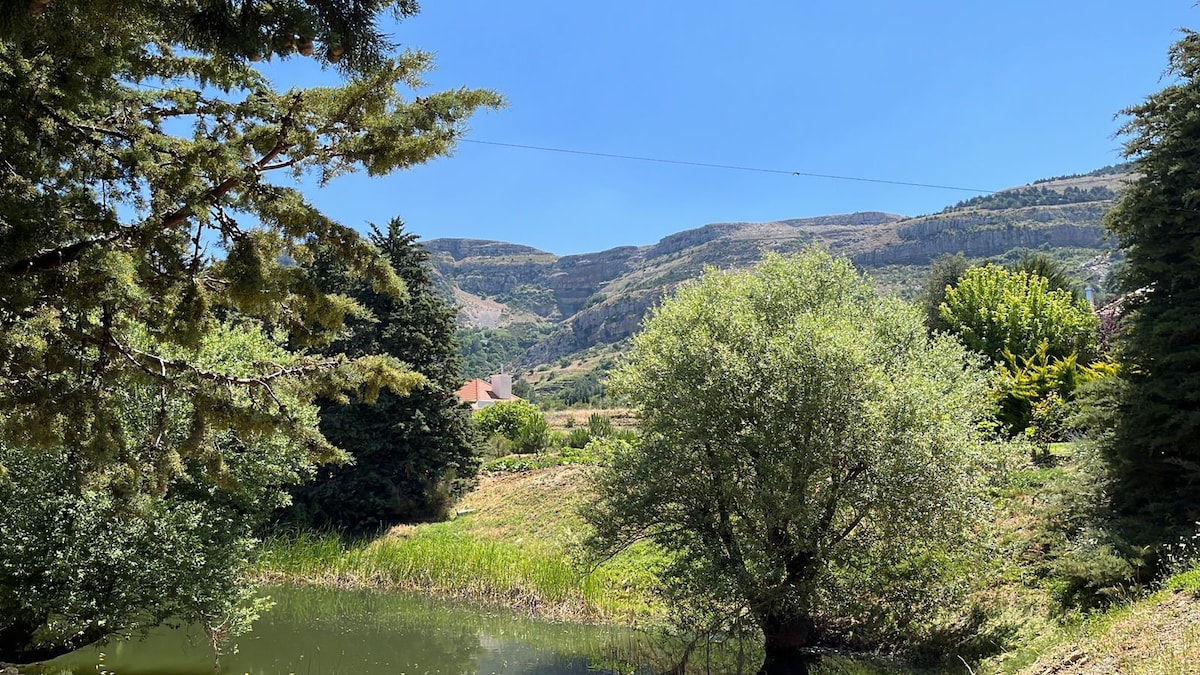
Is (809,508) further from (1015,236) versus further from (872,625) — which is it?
(1015,236)

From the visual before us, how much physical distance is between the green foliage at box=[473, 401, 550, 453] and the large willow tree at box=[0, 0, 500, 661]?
26.2 m

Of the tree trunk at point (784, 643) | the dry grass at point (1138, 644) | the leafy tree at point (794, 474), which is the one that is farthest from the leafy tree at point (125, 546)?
the dry grass at point (1138, 644)

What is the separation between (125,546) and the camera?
934 centimetres

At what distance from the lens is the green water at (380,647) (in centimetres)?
1138

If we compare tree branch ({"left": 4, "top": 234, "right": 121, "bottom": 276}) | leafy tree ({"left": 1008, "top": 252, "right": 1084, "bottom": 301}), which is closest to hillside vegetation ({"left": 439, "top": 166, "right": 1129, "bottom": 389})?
leafy tree ({"left": 1008, "top": 252, "right": 1084, "bottom": 301})

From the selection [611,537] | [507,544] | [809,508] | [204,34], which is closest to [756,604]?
[809,508]

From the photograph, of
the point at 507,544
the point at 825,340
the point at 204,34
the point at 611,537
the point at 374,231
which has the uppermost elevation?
the point at 374,231

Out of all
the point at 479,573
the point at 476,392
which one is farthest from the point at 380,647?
the point at 476,392

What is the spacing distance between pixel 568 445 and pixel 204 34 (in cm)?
2875

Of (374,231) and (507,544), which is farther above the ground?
(374,231)

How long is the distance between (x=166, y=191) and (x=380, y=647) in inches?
384

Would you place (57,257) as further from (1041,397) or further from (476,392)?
(476,392)

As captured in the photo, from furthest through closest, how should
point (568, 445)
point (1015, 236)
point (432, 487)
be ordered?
point (1015, 236) < point (568, 445) < point (432, 487)

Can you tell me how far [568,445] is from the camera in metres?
32.0
